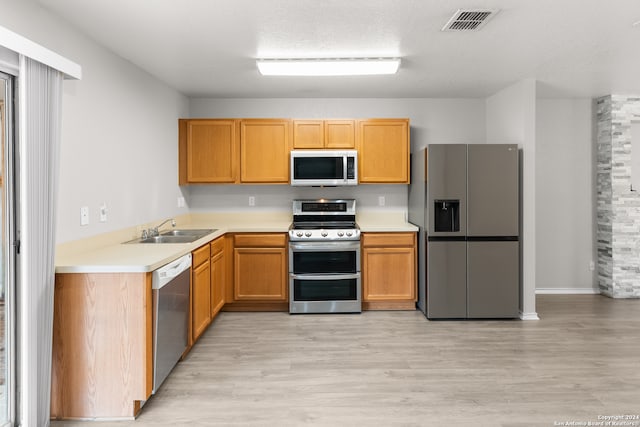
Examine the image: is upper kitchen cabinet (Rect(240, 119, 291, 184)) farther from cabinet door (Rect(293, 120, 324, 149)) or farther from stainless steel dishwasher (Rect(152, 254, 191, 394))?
stainless steel dishwasher (Rect(152, 254, 191, 394))

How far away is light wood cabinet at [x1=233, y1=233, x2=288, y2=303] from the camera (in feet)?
15.1

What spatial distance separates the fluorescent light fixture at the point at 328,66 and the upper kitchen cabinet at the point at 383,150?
1.15 m

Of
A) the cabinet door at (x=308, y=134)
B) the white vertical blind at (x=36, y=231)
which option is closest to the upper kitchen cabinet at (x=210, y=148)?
the cabinet door at (x=308, y=134)

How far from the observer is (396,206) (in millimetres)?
5242

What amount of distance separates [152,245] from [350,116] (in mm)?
2833

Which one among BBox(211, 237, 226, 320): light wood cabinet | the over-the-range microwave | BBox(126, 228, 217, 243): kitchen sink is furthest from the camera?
the over-the-range microwave

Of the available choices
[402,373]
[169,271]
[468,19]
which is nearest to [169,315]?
[169,271]

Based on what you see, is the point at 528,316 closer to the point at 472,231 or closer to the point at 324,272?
the point at 472,231

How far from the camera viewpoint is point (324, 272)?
453 cm

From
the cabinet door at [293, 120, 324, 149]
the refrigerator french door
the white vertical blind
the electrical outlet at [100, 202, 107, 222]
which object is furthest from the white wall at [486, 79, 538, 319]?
the white vertical blind

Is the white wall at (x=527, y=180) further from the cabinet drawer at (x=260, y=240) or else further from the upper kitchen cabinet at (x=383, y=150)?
the cabinet drawer at (x=260, y=240)

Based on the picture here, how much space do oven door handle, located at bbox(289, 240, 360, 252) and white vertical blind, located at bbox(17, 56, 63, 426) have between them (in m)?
2.47

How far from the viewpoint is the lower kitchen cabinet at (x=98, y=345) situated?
242 cm

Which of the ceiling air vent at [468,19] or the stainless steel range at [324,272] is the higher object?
the ceiling air vent at [468,19]
